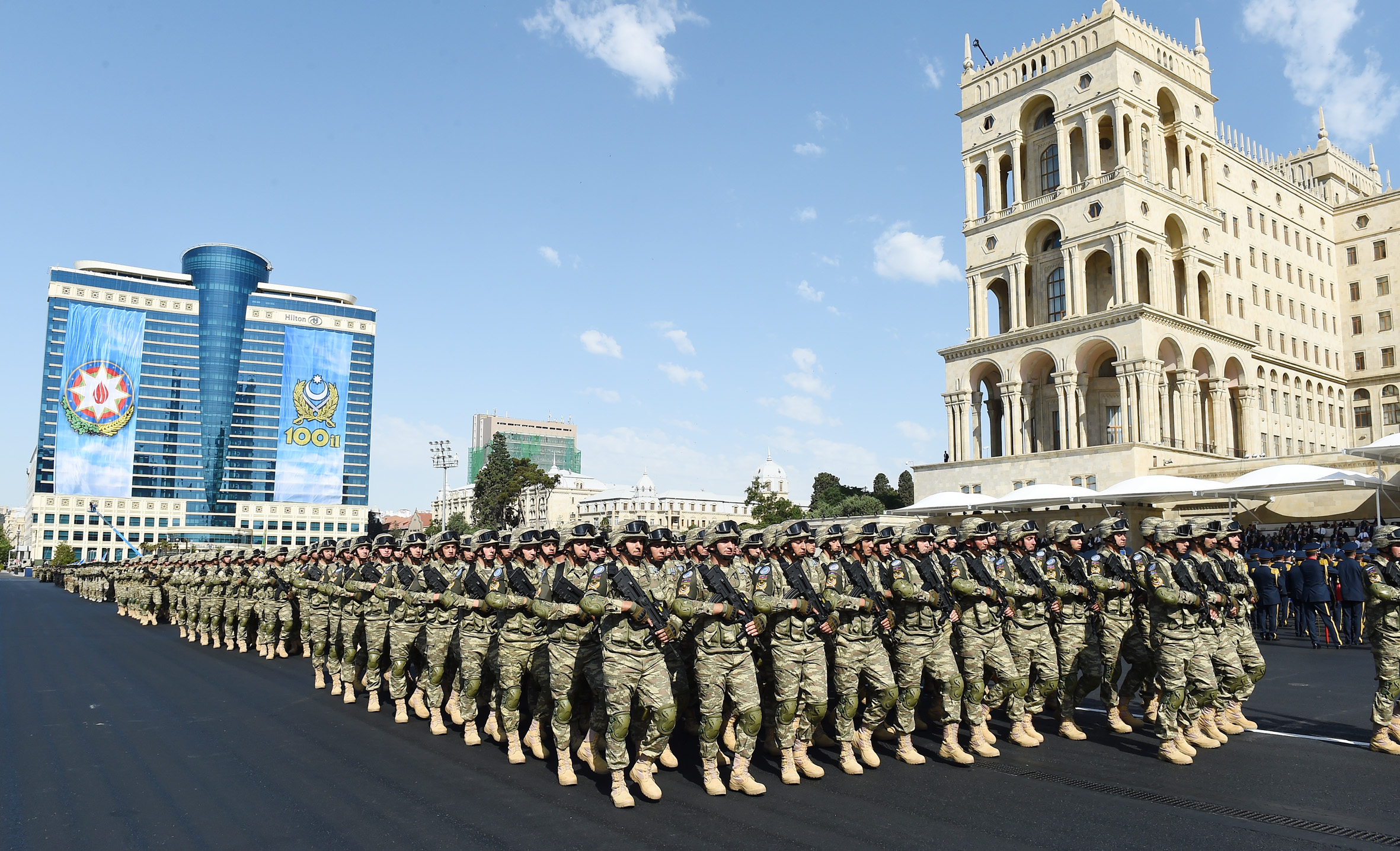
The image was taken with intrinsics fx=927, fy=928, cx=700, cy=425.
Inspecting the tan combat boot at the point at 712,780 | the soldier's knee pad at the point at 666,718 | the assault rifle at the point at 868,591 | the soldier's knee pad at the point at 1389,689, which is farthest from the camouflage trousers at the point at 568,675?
the soldier's knee pad at the point at 1389,689

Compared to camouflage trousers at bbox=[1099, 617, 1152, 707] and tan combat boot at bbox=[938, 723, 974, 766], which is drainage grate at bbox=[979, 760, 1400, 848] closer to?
tan combat boot at bbox=[938, 723, 974, 766]

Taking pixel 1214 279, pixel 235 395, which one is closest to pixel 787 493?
pixel 235 395

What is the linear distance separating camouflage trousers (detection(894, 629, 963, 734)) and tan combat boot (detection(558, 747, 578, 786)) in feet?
10.2

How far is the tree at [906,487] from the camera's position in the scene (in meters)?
88.6

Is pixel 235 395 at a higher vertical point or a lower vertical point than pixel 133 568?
higher

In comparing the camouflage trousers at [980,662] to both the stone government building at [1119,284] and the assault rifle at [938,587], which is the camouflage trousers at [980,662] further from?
the stone government building at [1119,284]

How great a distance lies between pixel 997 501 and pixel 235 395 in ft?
403

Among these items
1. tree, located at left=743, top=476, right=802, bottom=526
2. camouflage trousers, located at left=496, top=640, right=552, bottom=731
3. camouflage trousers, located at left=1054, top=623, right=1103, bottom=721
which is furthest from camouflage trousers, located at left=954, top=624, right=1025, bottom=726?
tree, located at left=743, top=476, right=802, bottom=526

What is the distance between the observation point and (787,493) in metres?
165

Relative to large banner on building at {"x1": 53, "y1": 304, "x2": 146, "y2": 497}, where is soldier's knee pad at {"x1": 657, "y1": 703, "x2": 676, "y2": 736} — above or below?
below

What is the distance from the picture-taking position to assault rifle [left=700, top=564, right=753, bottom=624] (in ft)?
25.8

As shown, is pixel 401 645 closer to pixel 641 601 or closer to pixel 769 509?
pixel 641 601

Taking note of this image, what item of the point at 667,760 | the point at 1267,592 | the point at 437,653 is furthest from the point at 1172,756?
the point at 1267,592

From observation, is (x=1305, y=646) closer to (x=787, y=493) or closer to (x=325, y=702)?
(x=325, y=702)
